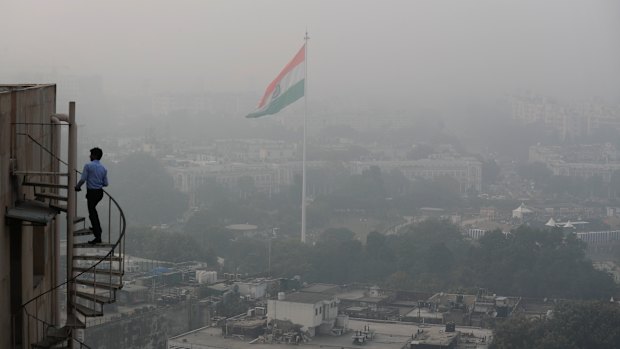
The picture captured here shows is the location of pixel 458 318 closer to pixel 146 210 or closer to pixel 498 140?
pixel 146 210

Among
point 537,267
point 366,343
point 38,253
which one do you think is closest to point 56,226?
point 38,253

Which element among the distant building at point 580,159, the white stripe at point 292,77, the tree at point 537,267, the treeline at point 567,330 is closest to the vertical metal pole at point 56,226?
the treeline at point 567,330

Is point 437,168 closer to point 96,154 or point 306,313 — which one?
point 306,313

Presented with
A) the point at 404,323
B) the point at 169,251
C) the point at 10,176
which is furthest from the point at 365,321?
the point at 10,176

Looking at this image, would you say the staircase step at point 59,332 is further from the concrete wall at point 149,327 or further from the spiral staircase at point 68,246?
the concrete wall at point 149,327

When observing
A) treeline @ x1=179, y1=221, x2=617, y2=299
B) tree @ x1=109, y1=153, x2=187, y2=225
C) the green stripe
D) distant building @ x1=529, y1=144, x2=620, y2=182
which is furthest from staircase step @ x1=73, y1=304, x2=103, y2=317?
distant building @ x1=529, y1=144, x2=620, y2=182

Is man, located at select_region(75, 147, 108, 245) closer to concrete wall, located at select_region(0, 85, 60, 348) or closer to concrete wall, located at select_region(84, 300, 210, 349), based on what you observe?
concrete wall, located at select_region(0, 85, 60, 348)
